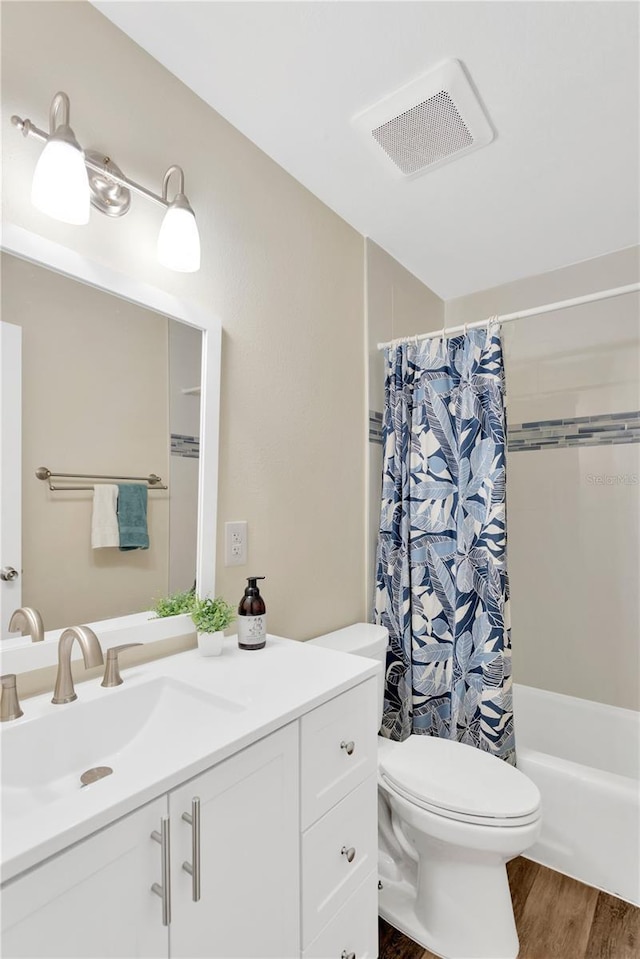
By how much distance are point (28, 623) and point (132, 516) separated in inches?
13.6

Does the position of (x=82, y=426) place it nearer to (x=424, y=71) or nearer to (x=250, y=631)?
(x=250, y=631)

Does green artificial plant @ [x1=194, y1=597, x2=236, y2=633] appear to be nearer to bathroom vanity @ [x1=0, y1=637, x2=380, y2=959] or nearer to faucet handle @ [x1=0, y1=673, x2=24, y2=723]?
bathroom vanity @ [x1=0, y1=637, x2=380, y2=959]

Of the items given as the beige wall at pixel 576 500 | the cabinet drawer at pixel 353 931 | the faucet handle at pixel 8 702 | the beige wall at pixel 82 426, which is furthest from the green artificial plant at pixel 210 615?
the beige wall at pixel 576 500

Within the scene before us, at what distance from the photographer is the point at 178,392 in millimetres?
1384

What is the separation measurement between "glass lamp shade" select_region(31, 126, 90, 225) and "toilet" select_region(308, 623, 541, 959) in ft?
5.50

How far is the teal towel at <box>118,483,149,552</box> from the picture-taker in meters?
1.25

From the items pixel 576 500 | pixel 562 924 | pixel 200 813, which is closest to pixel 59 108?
pixel 200 813

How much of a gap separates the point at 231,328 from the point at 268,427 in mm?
328

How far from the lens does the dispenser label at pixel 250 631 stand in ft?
4.50

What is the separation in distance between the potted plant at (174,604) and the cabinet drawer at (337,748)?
48 centimetres

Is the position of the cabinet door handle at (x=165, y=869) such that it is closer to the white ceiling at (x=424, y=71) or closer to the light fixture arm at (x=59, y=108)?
the light fixture arm at (x=59, y=108)

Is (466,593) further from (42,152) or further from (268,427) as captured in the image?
(42,152)

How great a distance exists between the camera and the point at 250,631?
54.1 inches

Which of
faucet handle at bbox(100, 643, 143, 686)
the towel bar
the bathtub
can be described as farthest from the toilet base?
the towel bar
